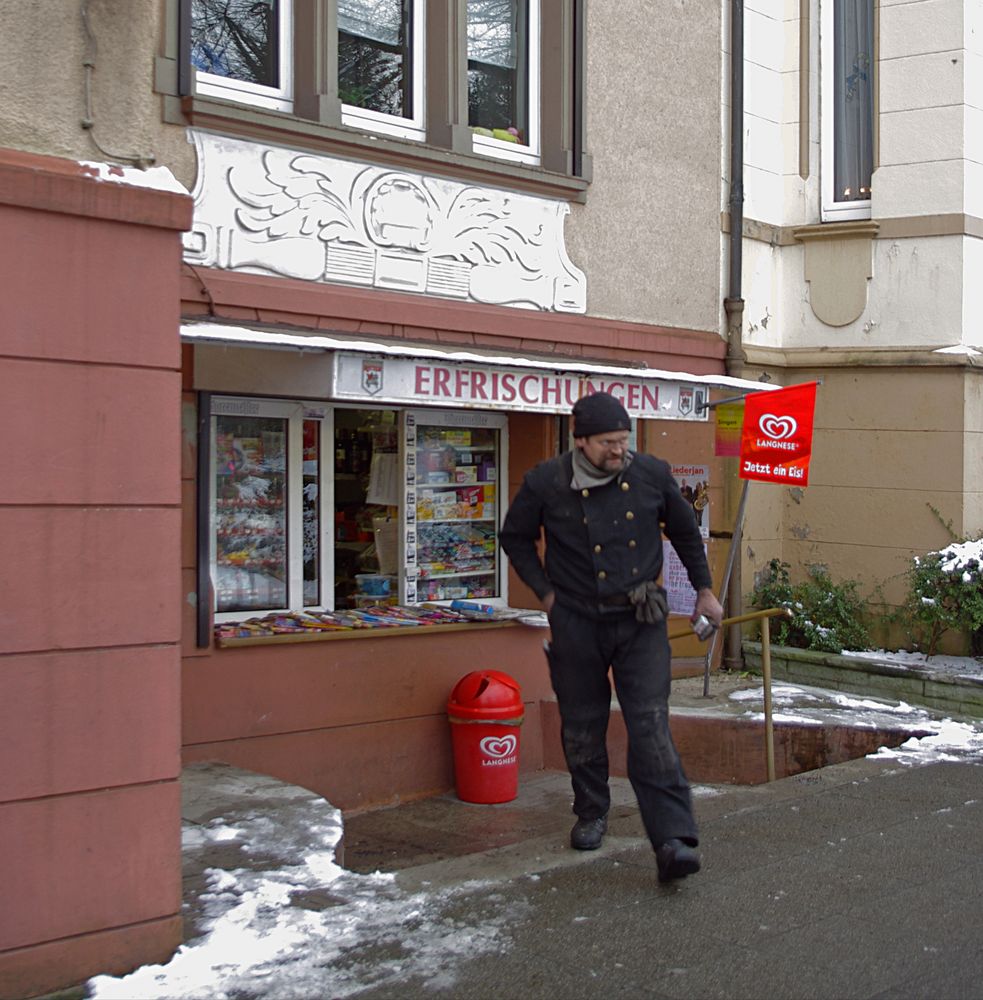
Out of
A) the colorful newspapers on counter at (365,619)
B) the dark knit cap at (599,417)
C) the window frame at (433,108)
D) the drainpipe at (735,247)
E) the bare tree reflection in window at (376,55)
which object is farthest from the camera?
the drainpipe at (735,247)

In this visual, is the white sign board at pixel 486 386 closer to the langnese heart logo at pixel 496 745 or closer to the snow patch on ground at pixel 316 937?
the langnese heart logo at pixel 496 745

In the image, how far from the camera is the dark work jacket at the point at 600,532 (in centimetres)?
539

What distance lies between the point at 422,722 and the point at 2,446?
15.2ft

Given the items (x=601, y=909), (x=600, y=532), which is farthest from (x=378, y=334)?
(x=601, y=909)

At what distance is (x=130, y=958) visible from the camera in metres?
4.29

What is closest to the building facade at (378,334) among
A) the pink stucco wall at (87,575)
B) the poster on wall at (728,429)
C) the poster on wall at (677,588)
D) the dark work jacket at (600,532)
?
the pink stucco wall at (87,575)

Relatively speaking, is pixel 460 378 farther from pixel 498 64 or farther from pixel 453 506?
pixel 498 64

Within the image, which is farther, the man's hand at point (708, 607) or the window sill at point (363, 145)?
the window sill at point (363, 145)

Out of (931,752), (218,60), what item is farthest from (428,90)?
(931,752)

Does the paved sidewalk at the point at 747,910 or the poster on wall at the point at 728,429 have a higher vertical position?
the poster on wall at the point at 728,429

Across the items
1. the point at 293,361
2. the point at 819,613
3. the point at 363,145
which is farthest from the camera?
the point at 819,613

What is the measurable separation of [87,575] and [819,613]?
7.73 meters

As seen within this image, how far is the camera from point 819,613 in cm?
1084

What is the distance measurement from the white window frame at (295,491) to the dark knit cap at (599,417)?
3051 millimetres
